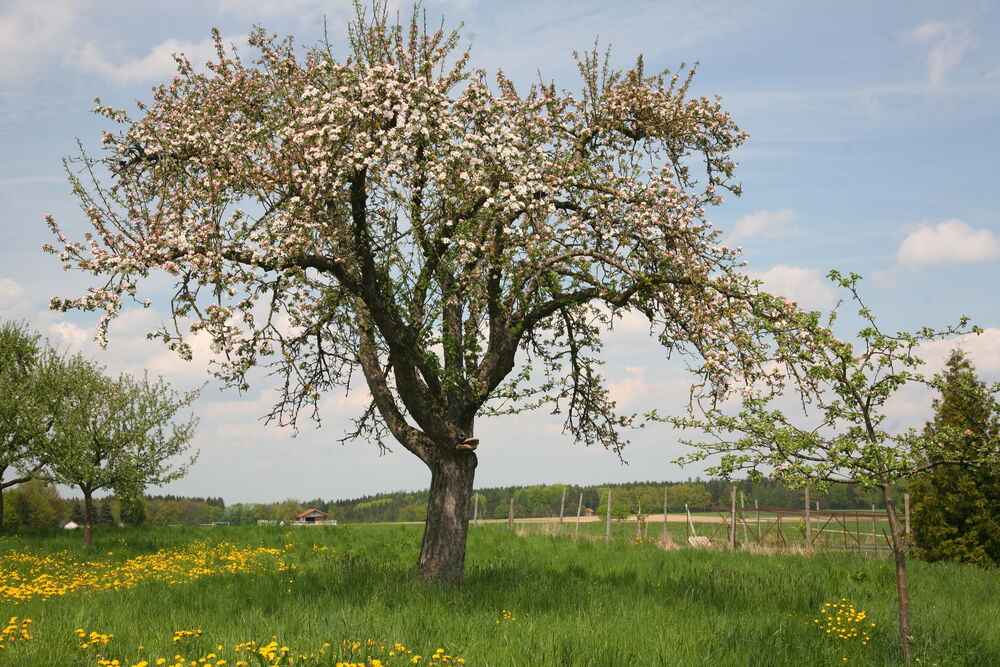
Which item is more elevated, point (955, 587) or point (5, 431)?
point (5, 431)

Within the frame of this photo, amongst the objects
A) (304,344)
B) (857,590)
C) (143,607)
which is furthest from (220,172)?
(857,590)

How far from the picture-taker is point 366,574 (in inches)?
625

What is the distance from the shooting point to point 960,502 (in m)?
22.2

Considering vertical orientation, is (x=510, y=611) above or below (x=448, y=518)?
below

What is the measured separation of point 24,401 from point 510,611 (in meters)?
27.8

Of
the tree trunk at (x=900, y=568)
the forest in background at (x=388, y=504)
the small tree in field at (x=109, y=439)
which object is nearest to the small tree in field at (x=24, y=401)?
the small tree in field at (x=109, y=439)

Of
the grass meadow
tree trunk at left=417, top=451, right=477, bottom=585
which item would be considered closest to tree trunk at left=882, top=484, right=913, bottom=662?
the grass meadow

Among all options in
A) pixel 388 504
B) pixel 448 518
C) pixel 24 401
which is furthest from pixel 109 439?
pixel 388 504

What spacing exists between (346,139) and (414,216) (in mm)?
1973

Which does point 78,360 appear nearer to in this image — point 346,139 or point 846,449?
point 346,139

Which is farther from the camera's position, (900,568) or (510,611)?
(510,611)

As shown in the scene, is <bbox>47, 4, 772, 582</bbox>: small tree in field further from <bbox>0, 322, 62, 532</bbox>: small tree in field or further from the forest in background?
the forest in background

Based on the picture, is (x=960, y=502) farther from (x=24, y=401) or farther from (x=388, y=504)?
(x=388, y=504)

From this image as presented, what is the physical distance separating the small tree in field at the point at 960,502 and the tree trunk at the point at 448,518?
14993 mm
